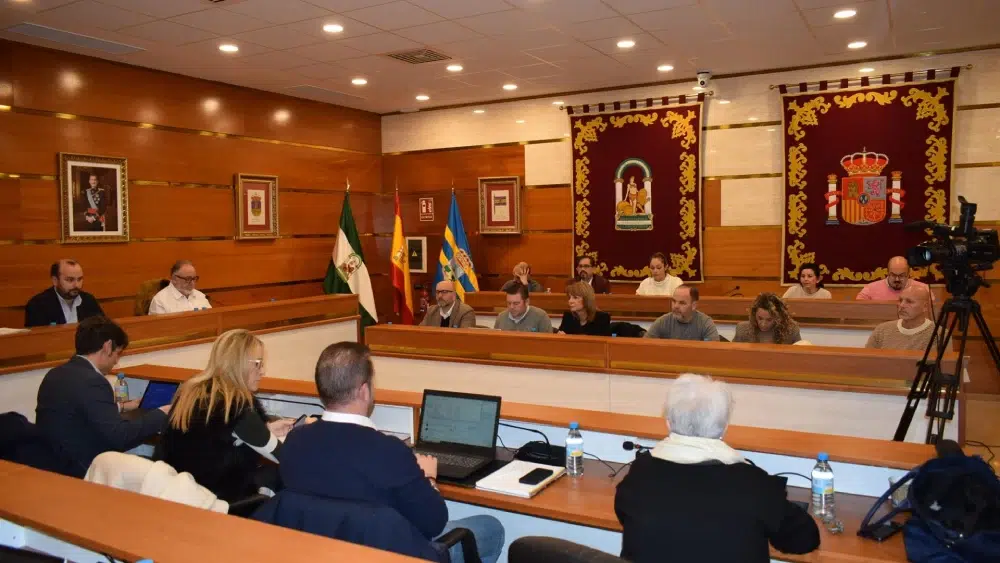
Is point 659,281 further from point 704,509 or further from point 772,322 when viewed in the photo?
point 704,509

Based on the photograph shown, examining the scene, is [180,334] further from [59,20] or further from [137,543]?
[137,543]

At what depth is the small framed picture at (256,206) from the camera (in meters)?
7.85

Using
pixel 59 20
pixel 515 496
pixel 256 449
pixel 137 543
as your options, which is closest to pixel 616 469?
pixel 515 496

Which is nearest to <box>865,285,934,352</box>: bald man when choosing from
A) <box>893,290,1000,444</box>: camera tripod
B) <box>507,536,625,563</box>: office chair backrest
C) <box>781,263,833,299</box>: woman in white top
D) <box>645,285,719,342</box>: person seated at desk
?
<box>645,285,719,342</box>: person seated at desk

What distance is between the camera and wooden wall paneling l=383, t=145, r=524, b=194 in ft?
29.8

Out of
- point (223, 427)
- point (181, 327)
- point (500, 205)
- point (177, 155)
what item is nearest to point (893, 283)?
point (500, 205)

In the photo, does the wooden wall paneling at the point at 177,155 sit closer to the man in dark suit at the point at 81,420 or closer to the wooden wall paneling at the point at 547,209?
the wooden wall paneling at the point at 547,209

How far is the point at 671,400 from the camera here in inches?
83.0

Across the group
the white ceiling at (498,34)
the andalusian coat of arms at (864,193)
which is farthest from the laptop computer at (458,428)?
the andalusian coat of arms at (864,193)

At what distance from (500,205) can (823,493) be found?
6.97 metres

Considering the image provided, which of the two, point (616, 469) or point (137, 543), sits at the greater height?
point (137, 543)

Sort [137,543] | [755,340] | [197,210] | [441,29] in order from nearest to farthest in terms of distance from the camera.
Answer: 1. [137,543]
2. [755,340]
3. [441,29]
4. [197,210]

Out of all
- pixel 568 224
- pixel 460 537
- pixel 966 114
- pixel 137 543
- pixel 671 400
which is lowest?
pixel 460 537

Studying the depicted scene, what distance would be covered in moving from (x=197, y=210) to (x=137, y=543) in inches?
246
